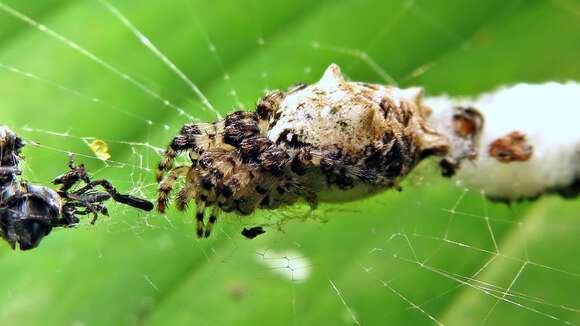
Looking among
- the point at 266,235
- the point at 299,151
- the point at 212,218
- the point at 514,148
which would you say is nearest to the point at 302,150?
the point at 299,151

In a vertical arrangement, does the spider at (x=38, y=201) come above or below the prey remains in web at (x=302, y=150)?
below

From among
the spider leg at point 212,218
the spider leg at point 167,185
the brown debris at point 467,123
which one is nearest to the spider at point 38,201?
the spider leg at point 167,185

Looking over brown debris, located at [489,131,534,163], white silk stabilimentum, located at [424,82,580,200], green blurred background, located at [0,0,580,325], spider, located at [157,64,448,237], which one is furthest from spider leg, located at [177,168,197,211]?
brown debris, located at [489,131,534,163]

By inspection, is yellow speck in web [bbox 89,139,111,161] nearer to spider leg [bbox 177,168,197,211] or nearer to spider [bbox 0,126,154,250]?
spider [bbox 0,126,154,250]

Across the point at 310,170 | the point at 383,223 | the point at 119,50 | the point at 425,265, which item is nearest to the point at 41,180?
the point at 119,50

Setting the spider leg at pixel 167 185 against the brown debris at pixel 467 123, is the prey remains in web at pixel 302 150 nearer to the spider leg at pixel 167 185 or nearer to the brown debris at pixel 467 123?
the spider leg at pixel 167 185

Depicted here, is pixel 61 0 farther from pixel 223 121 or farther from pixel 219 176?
pixel 219 176
